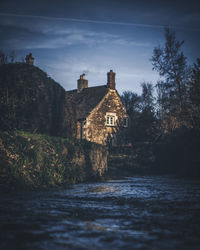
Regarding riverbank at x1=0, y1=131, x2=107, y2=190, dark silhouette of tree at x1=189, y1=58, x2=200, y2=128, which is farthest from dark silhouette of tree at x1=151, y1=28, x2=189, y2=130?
riverbank at x1=0, y1=131, x2=107, y2=190

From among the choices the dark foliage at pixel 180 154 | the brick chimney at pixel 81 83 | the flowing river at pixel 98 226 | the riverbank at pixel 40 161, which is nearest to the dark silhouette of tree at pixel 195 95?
the dark foliage at pixel 180 154

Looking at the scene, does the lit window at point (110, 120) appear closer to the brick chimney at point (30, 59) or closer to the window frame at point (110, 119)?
the window frame at point (110, 119)

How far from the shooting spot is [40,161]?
23.8 ft

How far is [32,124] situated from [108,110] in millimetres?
21695

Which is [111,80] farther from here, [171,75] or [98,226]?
[98,226]

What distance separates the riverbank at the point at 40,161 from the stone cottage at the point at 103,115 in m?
17.6

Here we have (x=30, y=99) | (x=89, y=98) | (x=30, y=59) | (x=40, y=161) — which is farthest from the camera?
(x=89, y=98)

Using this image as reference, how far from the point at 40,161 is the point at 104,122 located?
22313 mm

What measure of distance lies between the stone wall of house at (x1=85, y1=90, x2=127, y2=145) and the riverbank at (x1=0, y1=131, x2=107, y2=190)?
17701mm

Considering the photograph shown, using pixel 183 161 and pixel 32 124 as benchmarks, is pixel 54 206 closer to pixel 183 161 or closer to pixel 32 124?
pixel 32 124

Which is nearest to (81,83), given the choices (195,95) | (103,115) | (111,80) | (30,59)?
(111,80)

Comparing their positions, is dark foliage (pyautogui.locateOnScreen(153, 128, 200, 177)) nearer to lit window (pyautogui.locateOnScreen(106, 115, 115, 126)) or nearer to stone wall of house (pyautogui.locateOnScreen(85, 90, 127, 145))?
stone wall of house (pyautogui.locateOnScreen(85, 90, 127, 145))

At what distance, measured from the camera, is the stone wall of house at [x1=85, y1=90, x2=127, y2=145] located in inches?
1096

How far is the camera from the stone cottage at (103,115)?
27609 millimetres
